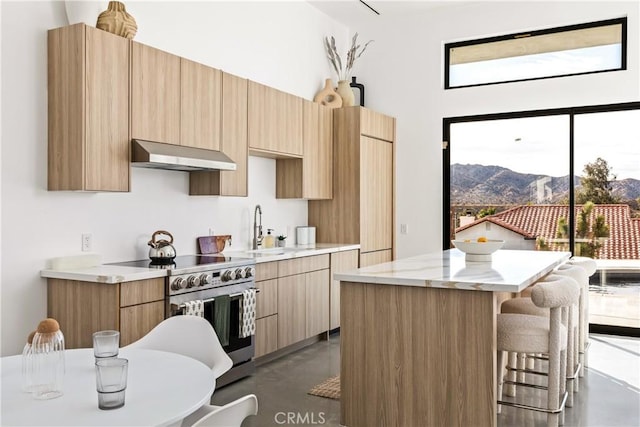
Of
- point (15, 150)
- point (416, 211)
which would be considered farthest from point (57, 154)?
point (416, 211)

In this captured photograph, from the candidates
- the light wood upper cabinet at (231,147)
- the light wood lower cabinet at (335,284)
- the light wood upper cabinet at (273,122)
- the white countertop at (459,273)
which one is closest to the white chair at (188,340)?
the white countertop at (459,273)

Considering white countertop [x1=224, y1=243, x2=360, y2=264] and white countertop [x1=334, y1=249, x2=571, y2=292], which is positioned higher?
white countertop [x1=334, y1=249, x2=571, y2=292]

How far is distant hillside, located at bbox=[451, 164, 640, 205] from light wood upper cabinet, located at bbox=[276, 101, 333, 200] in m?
1.57

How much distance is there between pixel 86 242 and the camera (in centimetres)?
370

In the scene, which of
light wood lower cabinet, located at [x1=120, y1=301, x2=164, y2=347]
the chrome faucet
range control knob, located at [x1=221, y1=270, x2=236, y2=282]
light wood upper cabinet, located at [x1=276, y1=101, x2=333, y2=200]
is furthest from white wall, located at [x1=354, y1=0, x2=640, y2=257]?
light wood lower cabinet, located at [x1=120, y1=301, x2=164, y2=347]

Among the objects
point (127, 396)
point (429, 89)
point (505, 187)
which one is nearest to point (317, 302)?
point (505, 187)

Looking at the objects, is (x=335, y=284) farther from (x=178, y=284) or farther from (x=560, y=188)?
(x=560, y=188)

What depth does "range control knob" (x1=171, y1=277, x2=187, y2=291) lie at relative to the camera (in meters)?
3.52

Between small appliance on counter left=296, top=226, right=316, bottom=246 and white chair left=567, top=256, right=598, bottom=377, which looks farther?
small appliance on counter left=296, top=226, right=316, bottom=246

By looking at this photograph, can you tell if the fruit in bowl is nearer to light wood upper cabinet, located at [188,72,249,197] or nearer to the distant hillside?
light wood upper cabinet, located at [188,72,249,197]

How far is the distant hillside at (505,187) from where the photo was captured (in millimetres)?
5773

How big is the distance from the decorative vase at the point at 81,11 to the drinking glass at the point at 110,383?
2.75 meters

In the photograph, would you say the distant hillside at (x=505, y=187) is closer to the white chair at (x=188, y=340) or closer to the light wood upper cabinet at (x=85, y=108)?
the light wood upper cabinet at (x=85, y=108)

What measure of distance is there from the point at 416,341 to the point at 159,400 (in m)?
1.72
